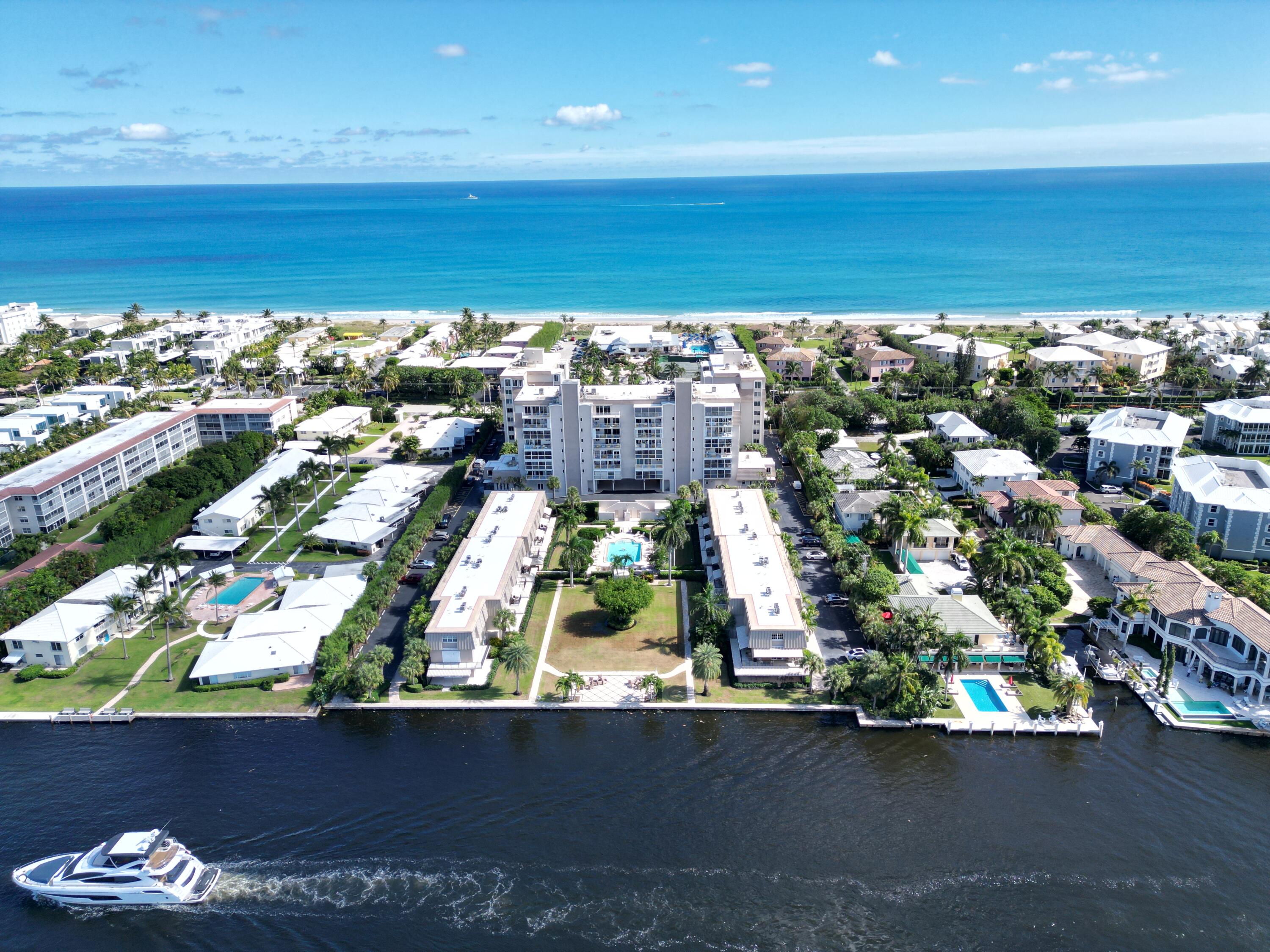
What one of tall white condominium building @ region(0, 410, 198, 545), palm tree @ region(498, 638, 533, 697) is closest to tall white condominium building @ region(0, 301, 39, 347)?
tall white condominium building @ region(0, 410, 198, 545)

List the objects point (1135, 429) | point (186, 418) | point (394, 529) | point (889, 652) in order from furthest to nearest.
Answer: point (186, 418) → point (1135, 429) → point (394, 529) → point (889, 652)

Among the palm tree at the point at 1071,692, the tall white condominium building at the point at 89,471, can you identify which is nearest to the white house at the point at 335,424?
the tall white condominium building at the point at 89,471

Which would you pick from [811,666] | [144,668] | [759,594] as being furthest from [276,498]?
[811,666]

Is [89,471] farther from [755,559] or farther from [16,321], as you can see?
[16,321]

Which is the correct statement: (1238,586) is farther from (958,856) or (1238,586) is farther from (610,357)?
(610,357)

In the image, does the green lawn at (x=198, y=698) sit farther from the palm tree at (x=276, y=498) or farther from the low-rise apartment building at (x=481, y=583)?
the palm tree at (x=276, y=498)

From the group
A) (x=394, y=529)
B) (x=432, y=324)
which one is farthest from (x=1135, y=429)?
(x=432, y=324)
